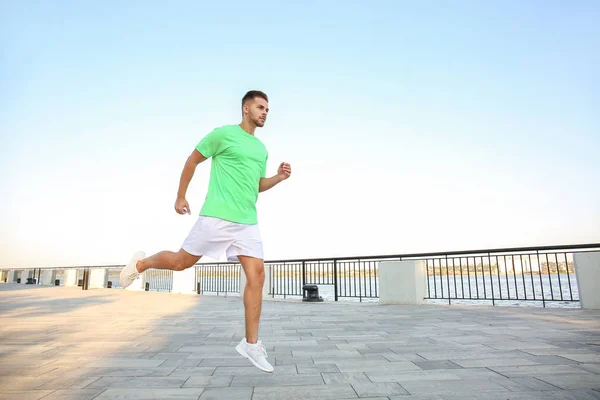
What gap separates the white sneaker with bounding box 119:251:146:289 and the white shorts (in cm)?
69

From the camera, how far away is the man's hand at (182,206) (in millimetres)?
2682

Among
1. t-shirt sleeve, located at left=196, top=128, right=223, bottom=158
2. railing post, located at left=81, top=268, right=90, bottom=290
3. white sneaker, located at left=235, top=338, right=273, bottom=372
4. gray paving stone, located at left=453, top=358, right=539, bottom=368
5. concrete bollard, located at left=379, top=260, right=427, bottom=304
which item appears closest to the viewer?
white sneaker, located at left=235, top=338, right=273, bottom=372

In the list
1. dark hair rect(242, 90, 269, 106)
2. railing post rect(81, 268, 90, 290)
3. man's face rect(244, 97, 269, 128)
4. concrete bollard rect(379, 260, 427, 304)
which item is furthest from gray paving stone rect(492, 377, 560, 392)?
railing post rect(81, 268, 90, 290)

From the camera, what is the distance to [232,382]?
2.34 metres

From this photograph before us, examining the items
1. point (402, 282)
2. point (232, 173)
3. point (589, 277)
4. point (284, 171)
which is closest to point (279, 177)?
point (284, 171)

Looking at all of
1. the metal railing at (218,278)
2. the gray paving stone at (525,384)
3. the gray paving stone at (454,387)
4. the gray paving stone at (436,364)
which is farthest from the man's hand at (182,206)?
the metal railing at (218,278)

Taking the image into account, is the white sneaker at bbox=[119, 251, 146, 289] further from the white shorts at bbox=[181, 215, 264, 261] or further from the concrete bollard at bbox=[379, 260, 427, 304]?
the concrete bollard at bbox=[379, 260, 427, 304]

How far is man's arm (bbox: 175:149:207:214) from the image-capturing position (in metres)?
2.64

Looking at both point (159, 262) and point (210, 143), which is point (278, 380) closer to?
point (159, 262)

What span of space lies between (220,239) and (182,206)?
1.37 ft

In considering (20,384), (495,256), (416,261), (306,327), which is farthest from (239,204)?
(495,256)

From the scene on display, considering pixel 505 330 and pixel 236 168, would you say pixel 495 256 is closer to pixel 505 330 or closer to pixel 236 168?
pixel 505 330

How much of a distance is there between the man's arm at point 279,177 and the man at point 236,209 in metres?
0.11

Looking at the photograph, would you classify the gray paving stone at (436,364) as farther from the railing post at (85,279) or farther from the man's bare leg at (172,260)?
the railing post at (85,279)
